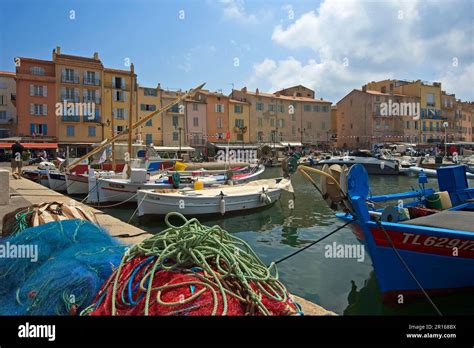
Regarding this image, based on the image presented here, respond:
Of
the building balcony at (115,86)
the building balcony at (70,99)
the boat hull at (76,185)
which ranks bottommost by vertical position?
the boat hull at (76,185)

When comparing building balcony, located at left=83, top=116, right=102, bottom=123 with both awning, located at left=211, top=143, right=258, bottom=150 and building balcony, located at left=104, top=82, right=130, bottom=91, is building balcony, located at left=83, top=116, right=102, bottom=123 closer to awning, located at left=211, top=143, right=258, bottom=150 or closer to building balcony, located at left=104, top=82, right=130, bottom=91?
building balcony, located at left=104, top=82, right=130, bottom=91

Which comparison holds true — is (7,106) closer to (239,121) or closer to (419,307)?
(239,121)

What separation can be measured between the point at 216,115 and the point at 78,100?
22070 millimetres

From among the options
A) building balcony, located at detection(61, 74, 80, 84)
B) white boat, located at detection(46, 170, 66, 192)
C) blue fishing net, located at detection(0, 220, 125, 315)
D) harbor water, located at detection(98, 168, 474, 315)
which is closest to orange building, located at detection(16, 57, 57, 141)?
building balcony, located at detection(61, 74, 80, 84)

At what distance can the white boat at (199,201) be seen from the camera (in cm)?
1484

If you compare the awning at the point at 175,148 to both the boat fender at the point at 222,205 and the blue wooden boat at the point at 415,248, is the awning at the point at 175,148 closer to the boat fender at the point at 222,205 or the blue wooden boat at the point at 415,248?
the boat fender at the point at 222,205

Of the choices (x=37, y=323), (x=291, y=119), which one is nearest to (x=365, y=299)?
(x=37, y=323)

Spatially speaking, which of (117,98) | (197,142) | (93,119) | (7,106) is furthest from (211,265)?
(7,106)

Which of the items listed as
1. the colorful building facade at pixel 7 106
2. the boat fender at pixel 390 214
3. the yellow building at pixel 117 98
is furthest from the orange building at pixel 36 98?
the boat fender at pixel 390 214

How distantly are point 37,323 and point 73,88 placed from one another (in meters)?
55.4

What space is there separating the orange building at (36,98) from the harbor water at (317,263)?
128ft

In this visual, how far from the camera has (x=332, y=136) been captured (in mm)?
78312

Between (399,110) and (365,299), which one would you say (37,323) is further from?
(399,110)

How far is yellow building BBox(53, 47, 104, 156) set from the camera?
169 feet
